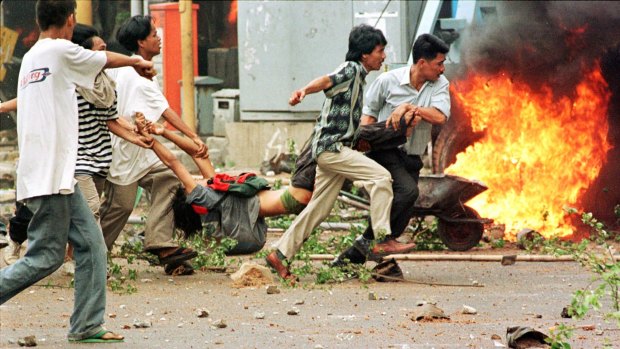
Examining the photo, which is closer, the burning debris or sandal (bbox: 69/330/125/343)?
sandal (bbox: 69/330/125/343)

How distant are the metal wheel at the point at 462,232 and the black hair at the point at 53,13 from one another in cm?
497

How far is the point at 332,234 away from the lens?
12625mm

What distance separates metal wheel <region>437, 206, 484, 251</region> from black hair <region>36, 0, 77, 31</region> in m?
4.97

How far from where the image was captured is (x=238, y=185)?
32.6ft

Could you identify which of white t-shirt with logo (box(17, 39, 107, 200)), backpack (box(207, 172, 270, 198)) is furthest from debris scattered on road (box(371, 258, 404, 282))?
white t-shirt with logo (box(17, 39, 107, 200))

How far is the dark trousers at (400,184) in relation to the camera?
380 inches

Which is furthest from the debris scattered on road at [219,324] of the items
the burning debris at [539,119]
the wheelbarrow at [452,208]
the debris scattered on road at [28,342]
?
the burning debris at [539,119]

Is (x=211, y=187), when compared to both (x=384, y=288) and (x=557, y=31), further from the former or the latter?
(x=557, y=31)

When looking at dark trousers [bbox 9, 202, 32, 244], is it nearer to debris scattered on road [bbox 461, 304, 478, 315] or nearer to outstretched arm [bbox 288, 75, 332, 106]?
outstretched arm [bbox 288, 75, 332, 106]

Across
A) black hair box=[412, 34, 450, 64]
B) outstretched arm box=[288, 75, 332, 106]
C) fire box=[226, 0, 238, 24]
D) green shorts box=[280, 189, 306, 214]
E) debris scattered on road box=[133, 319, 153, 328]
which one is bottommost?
debris scattered on road box=[133, 319, 153, 328]

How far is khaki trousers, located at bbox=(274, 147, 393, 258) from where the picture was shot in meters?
9.45

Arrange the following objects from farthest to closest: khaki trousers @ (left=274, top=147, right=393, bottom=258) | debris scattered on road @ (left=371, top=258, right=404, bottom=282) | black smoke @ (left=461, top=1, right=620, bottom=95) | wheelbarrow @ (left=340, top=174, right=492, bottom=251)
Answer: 1. black smoke @ (left=461, top=1, right=620, bottom=95)
2. wheelbarrow @ (left=340, top=174, right=492, bottom=251)
3. debris scattered on road @ (left=371, top=258, right=404, bottom=282)
4. khaki trousers @ (left=274, top=147, right=393, bottom=258)

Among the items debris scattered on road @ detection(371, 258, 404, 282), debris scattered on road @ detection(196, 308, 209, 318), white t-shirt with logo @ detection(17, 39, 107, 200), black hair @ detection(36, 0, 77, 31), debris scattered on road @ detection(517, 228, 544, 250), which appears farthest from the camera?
debris scattered on road @ detection(517, 228, 544, 250)

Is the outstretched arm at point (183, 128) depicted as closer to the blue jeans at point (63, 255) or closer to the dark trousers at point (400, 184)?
the dark trousers at point (400, 184)
